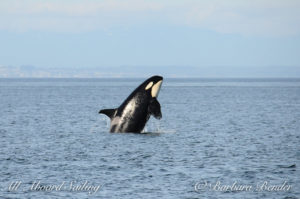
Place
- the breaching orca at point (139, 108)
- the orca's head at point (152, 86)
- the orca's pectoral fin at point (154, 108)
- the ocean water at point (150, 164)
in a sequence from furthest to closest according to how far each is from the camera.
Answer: the orca's head at point (152, 86) → the breaching orca at point (139, 108) → the orca's pectoral fin at point (154, 108) → the ocean water at point (150, 164)

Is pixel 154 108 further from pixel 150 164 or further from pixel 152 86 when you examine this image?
pixel 150 164

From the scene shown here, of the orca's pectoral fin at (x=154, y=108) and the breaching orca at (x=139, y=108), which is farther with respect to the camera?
the breaching orca at (x=139, y=108)

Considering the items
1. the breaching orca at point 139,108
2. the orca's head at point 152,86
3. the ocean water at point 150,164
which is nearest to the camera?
the ocean water at point 150,164

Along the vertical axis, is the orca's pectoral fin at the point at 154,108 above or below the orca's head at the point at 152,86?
below

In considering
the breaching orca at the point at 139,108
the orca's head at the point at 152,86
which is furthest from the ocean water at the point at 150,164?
the orca's head at the point at 152,86

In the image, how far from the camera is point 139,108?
34.0 metres

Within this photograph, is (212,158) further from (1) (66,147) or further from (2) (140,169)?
(1) (66,147)

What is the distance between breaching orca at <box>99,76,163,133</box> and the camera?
33938 mm

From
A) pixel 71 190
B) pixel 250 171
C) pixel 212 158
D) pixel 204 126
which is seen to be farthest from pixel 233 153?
pixel 204 126

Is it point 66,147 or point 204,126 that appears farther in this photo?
point 204,126

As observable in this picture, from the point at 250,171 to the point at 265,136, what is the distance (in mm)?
14382

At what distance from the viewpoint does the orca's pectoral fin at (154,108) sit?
3359 centimetres

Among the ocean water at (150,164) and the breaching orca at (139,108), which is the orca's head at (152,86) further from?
the ocean water at (150,164)

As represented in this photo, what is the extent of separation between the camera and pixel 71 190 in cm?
2295
